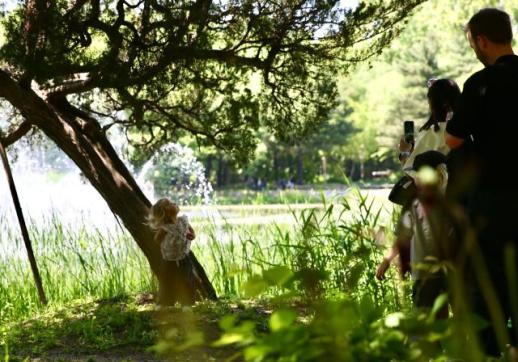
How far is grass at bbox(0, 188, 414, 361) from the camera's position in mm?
5090

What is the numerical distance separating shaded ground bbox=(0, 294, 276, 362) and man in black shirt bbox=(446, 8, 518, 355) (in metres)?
1.85

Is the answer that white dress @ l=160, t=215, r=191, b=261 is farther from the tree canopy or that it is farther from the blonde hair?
the tree canopy

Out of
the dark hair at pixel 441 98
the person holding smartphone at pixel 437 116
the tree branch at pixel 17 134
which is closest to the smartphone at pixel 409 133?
the person holding smartphone at pixel 437 116

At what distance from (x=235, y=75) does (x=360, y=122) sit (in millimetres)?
46933

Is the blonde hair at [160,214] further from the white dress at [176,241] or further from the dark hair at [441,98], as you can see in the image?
the dark hair at [441,98]

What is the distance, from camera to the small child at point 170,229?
6.01 meters

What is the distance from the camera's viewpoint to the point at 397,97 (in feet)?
157

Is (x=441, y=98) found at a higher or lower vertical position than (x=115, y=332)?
higher

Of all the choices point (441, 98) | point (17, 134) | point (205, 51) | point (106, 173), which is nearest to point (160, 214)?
Result: point (106, 173)

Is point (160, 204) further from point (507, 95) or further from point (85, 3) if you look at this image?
point (507, 95)

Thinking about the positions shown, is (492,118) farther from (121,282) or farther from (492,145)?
(121,282)

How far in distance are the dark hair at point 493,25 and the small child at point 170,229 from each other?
3.35 m

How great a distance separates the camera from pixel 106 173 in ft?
20.6

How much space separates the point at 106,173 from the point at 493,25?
12.6 feet
